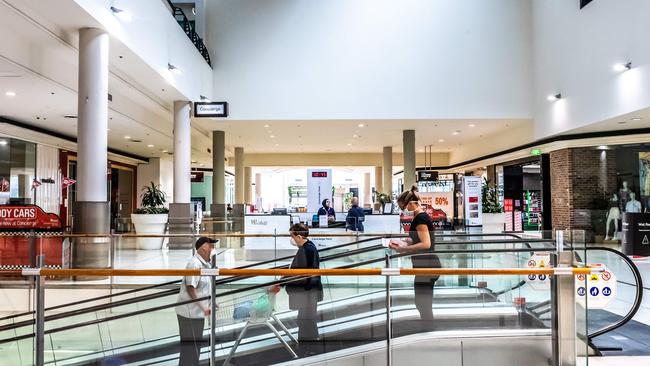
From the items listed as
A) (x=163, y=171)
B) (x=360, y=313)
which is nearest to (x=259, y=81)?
(x=360, y=313)

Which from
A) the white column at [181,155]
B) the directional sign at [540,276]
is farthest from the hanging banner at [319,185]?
the directional sign at [540,276]

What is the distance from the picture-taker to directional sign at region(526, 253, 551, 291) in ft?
12.9

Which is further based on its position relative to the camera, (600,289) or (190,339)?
(600,289)

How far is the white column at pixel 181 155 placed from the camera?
13.9m

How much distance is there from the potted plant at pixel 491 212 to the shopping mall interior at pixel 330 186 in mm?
83

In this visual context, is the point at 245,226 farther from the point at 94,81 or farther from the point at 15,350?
the point at 15,350

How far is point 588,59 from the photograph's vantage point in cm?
1348

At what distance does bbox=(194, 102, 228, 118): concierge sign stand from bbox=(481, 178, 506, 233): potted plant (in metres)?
9.95

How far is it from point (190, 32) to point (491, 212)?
12263 millimetres

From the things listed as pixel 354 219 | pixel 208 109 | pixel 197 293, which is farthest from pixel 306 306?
pixel 208 109

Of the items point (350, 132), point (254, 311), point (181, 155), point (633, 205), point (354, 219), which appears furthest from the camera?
point (350, 132)

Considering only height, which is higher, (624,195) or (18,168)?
(18,168)

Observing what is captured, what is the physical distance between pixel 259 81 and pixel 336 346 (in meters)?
13.2

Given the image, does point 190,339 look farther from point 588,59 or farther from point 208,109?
point 588,59
